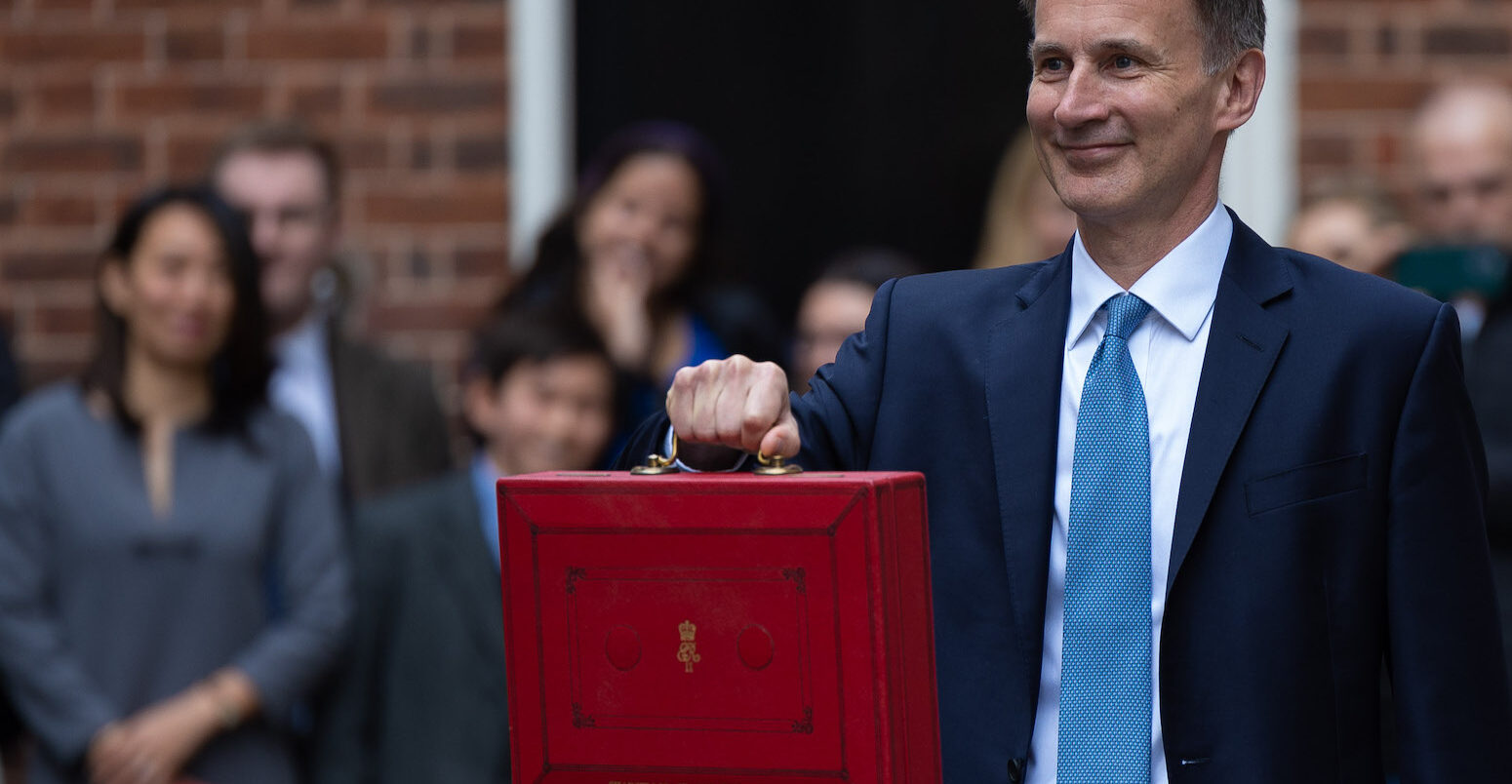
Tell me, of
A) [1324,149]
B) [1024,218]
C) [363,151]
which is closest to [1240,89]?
[1024,218]

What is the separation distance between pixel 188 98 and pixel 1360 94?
325 cm

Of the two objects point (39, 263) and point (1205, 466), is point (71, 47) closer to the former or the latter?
point (39, 263)

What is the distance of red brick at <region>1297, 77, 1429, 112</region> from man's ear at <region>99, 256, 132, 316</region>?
3.07 m

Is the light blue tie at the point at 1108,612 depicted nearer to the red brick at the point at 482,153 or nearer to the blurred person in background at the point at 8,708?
the blurred person in background at the point at 8,708

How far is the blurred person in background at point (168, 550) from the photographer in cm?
382

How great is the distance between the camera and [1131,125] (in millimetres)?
1926

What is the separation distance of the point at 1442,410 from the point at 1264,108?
3303mm

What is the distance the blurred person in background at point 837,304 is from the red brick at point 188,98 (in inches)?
72.2

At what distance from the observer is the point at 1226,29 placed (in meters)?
1.97

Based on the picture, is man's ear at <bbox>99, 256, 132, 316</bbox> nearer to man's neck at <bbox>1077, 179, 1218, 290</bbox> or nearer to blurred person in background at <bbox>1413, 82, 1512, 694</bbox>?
man's neck at <bbox>1077, 179, 1218, 290</bbox>

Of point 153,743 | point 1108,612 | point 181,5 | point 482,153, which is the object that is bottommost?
point 153,743

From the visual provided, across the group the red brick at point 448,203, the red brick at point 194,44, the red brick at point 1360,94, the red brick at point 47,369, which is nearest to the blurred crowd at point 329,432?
the red brick at point 1360,94

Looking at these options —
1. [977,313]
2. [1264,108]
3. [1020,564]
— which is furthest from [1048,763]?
[1264,108]

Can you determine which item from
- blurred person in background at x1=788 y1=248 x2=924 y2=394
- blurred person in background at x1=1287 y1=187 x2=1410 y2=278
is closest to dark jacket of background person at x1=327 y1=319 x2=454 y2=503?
blurred person in background at x1=788 y1=248 x2=924 y2=394
